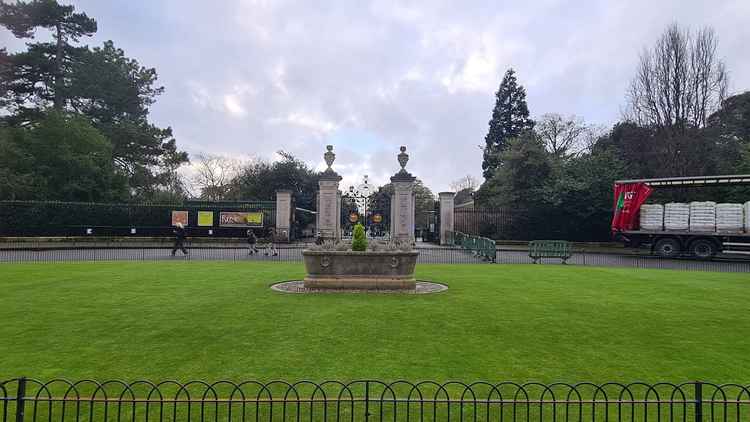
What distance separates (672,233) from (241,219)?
23675mm

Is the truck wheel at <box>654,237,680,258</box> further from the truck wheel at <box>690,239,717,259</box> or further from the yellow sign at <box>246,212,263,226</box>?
the yellow sign at <box>246,212,263,226</box>

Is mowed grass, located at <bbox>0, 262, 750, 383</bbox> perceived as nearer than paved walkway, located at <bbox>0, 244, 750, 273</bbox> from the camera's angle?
Yes

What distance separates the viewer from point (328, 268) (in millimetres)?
11648

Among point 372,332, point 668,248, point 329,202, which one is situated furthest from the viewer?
point 329,202

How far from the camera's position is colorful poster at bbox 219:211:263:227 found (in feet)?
97.1

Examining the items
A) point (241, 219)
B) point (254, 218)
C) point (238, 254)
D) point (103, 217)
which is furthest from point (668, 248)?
point (103, 217)

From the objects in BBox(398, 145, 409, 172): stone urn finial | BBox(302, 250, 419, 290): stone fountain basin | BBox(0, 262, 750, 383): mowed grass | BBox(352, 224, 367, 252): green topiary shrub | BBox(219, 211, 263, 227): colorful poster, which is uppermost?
BBox(398, 145, 409, 172): stone urn finial

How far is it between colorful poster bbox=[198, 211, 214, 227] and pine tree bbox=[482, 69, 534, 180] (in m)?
28.9

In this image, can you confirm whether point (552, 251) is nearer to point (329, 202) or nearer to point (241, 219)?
point (329, 202)

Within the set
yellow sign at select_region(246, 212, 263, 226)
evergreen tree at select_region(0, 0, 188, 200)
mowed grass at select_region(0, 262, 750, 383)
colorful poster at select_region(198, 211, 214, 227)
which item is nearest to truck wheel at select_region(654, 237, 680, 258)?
mowed grass at select_region(0, 262, 750, 383)

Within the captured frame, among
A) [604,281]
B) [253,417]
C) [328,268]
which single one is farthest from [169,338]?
[604,281]

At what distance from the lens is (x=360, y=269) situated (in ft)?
38.4

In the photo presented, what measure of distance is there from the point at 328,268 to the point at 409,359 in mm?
6023

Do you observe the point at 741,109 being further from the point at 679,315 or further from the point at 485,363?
the point at 485,363
